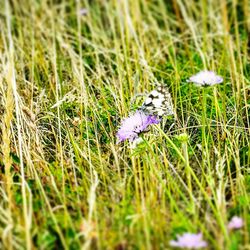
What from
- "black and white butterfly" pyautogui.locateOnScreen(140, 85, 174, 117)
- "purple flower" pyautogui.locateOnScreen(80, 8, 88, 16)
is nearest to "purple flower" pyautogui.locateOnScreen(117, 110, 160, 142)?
"black and white butterfly" pyautogui.locateOnScreen(140, 85, 174, 117)

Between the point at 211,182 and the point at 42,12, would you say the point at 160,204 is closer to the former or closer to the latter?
the point at 211,182

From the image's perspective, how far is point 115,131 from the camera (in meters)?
1.63

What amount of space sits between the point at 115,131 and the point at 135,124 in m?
0.19

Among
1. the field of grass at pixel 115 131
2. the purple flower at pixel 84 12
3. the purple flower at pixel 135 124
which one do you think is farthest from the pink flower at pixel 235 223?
the purple flower at pixel 84 12

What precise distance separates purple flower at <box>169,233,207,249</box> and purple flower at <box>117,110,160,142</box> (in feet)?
1.21

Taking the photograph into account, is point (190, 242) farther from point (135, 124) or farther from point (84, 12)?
point (84, 12)

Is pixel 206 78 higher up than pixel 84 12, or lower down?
lower down

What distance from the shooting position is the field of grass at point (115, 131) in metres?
1.21

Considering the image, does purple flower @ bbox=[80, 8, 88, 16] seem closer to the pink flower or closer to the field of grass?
the field of grass

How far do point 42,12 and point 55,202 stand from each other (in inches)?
55.6

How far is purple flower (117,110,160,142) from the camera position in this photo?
143cm

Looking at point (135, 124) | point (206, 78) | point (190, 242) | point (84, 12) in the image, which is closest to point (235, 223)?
point (190, 242)

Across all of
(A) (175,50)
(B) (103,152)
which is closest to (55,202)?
(B) (103,152)

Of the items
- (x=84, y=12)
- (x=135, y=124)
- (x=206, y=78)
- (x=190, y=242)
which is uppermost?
(x=84, y=12)
